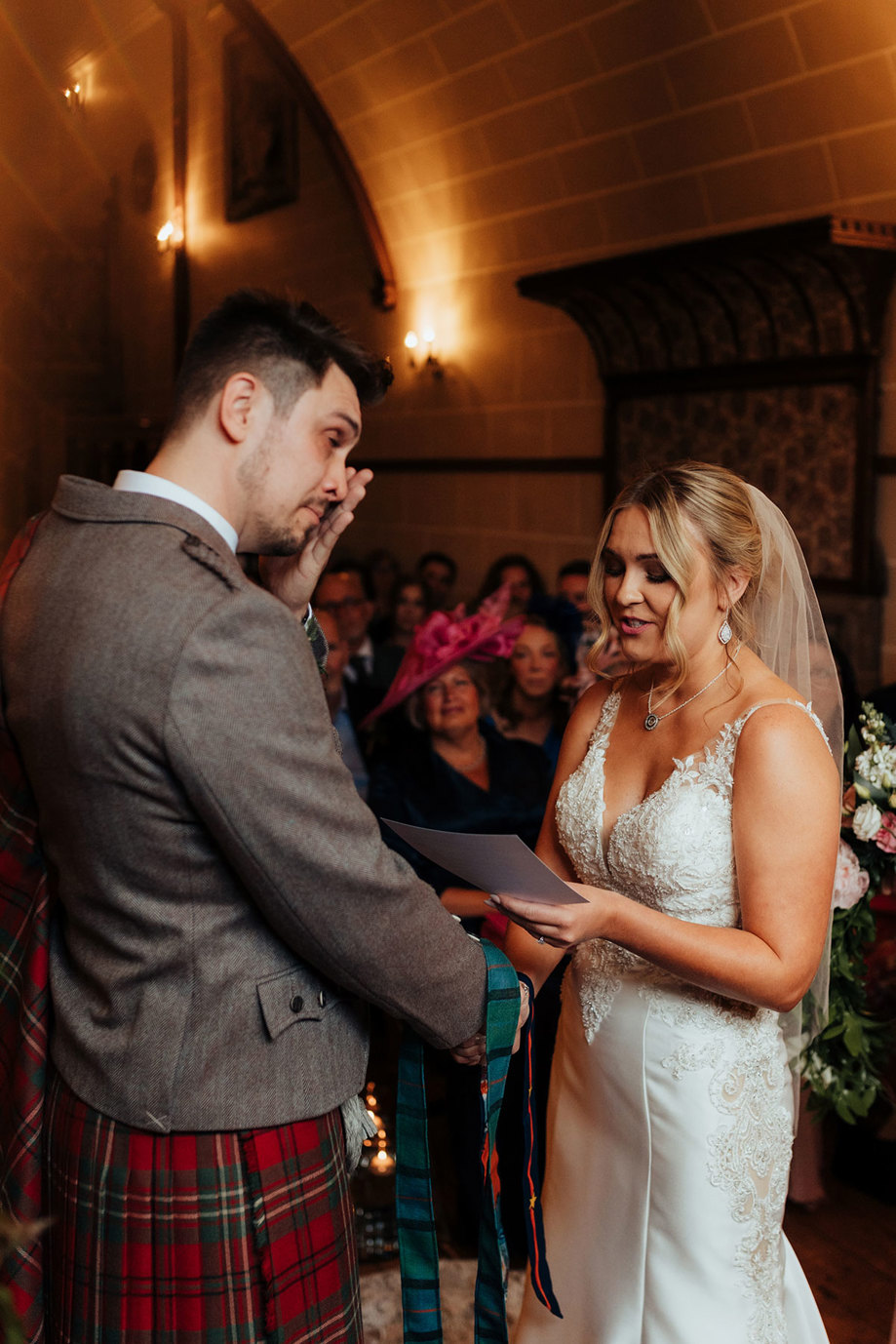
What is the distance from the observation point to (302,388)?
1326mm

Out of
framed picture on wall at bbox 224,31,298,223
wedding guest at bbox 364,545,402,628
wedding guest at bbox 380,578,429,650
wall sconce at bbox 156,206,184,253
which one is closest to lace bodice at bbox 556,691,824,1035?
wedding guest at bbox 380,578,429,650

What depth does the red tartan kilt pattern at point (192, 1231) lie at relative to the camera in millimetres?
1310

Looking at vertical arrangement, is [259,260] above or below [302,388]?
above

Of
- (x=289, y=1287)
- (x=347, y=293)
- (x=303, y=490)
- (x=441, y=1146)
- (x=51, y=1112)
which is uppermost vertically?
(x=347, y=293)

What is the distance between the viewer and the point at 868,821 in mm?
2281

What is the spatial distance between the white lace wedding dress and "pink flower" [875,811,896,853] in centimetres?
59

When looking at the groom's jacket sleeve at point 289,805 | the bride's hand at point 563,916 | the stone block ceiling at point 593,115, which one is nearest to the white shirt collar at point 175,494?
the groom's jacket sleeve at point 289,805

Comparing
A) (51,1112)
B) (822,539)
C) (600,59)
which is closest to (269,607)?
(51,1112)

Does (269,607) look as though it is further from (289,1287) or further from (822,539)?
(822,539)

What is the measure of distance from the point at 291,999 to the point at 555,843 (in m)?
0.83

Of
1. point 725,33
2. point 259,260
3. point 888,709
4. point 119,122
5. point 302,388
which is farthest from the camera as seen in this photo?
point 259,260

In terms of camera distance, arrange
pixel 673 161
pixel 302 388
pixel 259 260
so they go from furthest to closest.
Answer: pixel 259 260 < pixel 673 161 < pixel 302 388

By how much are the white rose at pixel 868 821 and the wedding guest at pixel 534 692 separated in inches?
62.7

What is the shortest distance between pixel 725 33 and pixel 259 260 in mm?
3571
